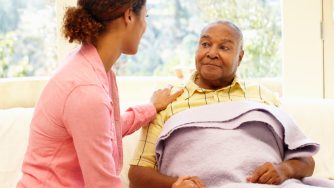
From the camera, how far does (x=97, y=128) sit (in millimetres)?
1337

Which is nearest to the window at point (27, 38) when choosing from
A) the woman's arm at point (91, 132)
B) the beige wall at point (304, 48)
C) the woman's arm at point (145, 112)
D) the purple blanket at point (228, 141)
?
the beige wall at point (304, 48)

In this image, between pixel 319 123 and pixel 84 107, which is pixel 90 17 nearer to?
pixel 84 107

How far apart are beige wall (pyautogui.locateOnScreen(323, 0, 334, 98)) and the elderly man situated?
0.85 m

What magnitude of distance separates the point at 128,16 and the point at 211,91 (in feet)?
2.47

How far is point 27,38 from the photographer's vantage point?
3176 millimetres

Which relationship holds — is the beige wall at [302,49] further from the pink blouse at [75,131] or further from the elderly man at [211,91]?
the pink blouse at [75,131]

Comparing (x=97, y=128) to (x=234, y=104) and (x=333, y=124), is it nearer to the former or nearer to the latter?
(x=234, y=104)

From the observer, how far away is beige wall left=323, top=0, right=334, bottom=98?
9.14 ft

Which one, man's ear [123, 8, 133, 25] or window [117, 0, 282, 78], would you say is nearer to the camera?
man's ear [123, 8, 133, 25]

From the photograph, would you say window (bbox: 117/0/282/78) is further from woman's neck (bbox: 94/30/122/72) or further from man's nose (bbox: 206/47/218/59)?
woman's neck (bbox: 94/30/122/72)

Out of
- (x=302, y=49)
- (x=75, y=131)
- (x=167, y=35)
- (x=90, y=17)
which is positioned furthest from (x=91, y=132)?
(x=167, y=35)

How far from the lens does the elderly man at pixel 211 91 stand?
190cm

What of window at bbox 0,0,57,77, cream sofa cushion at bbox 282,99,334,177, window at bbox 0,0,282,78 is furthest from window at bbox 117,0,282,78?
cream sofa cushion at bbox 282,99,334,177

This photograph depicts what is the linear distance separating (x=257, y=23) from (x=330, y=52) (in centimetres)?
50
